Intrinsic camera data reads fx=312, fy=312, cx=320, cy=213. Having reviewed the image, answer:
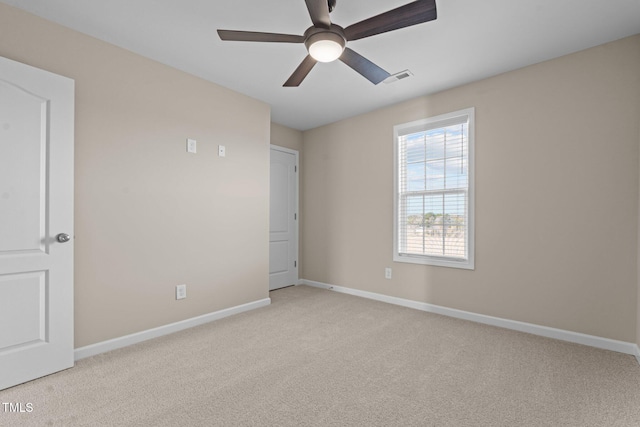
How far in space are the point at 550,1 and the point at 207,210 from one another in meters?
3.27

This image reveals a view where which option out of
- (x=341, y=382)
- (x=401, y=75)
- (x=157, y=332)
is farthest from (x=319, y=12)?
(x=157, y=332)

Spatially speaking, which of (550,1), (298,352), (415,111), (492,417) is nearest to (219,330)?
(298,352)

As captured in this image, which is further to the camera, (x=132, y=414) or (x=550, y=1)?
(x=550, y=1)

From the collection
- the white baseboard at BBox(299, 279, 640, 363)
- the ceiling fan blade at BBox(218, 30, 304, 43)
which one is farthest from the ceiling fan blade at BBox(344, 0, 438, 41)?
the white baseboard at BBox(299, 279, 640, 363)

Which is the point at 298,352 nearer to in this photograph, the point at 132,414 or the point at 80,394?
the point at 132,414

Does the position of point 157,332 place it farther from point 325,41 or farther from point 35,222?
point 325,41

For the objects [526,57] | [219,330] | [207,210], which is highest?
[526,57]

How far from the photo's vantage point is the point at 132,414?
1734mm

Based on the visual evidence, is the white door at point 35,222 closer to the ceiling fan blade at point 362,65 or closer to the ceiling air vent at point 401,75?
the ceiling fan blade at point 362,65

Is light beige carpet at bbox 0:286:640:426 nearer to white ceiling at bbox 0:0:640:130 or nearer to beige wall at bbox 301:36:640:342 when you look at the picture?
beige wall at bbox 301:36:640:342

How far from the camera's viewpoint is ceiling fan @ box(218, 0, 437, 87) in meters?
1.58

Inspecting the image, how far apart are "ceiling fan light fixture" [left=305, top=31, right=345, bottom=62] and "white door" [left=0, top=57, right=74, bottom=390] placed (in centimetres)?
181

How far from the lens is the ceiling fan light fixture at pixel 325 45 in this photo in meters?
1.79

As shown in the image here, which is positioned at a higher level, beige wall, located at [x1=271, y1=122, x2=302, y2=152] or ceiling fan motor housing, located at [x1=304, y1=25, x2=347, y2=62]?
beige wall, located at [x1=271, y1=122, x2=302, y2=152]
